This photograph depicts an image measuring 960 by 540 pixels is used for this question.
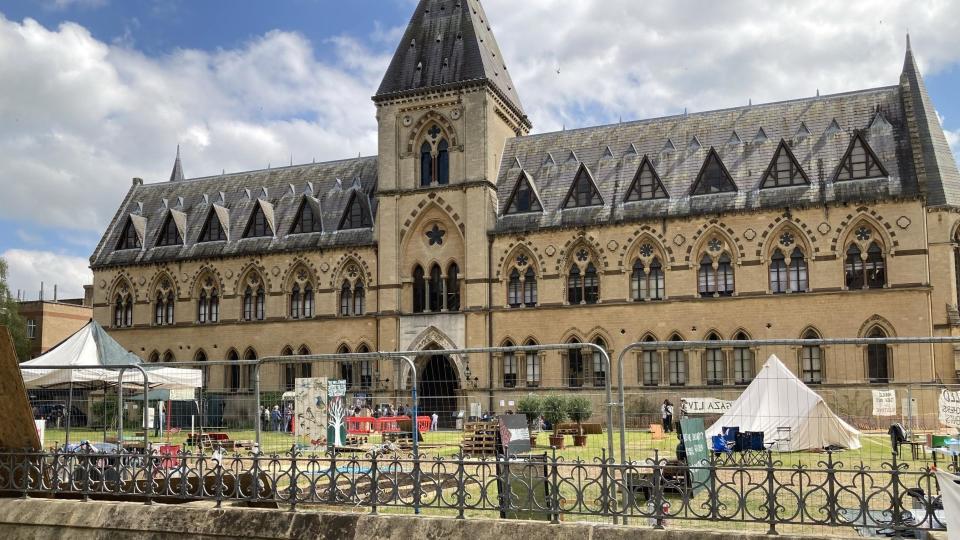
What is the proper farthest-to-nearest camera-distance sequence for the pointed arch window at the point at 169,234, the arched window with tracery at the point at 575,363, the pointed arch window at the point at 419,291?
the pointed arch window at the point at 169,234
the pointed arch window at the point at 419,291
the arched window with tracery at the point at 575,363

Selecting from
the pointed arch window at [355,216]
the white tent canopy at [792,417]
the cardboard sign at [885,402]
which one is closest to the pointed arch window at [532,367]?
the pointed arch window at [355,216]

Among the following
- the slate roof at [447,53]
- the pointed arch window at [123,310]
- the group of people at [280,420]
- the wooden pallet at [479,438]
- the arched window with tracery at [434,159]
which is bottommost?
the wooden pallet at [479,438]

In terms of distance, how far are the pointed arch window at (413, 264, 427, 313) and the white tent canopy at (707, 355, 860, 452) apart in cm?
2239

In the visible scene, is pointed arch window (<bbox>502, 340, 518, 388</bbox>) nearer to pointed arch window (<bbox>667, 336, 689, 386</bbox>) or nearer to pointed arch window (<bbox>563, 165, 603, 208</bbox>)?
pointed arch window (<bbox>667, 336, 689, 386</bbox>)

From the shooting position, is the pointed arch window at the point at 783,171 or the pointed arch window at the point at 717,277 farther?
the pointed arch window at the point at 717,277

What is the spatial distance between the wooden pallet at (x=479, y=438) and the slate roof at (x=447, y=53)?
24.9m

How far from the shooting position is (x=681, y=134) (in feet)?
138

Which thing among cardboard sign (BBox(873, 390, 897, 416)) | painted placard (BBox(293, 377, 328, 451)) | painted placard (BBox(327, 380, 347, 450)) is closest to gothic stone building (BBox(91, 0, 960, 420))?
painted placard (BBox(327, 380, 347, 450))

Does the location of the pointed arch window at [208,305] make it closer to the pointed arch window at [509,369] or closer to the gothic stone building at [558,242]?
the gothic stone building at [558,242]

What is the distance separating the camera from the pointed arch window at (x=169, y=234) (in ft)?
167

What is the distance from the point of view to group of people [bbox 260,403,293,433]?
1602 cm

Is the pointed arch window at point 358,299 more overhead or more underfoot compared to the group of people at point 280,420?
more overhead

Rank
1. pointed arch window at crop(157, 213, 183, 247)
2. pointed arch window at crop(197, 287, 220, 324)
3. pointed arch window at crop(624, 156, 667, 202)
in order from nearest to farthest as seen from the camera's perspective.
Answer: pointed arch window at crop(624, 156, 667, 202), pointed arch window at crop(197, 287, 220, 324), pointed arch window at crop(157, 213, 183, 247)

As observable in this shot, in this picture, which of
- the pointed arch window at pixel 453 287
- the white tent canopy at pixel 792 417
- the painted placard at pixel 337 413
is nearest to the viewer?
the painted placard at pixel 337 413
